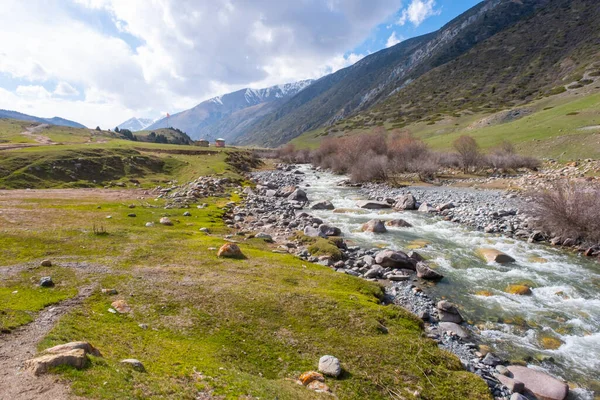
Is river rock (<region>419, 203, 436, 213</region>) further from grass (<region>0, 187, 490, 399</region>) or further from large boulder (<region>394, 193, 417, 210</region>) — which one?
grass (<region>0, 187, 490, 399</region>)

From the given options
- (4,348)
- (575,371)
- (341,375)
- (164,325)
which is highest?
(4,348)

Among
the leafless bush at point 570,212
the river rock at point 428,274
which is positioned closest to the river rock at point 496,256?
the river rock at point 428,274

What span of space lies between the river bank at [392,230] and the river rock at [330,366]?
4.58m

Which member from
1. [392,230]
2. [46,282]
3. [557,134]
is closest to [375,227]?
[392,230]

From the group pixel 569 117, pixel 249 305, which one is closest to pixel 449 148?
pixel 569 117

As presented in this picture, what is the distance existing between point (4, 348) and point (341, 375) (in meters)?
8.30

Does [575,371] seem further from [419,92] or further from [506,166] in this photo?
[419,92]

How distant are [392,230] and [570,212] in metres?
12.3

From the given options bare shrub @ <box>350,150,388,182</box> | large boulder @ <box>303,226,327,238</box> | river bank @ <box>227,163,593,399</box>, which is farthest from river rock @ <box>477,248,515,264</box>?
bare shrub @ <box>350,150,388,182</box>

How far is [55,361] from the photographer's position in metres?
6.59

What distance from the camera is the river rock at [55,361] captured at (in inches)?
254

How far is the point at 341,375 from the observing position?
8.64m

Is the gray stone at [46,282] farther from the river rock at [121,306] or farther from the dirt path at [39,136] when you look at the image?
the dirt path at [39,136]

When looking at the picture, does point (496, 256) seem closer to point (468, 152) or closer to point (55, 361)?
point (55, 361)
